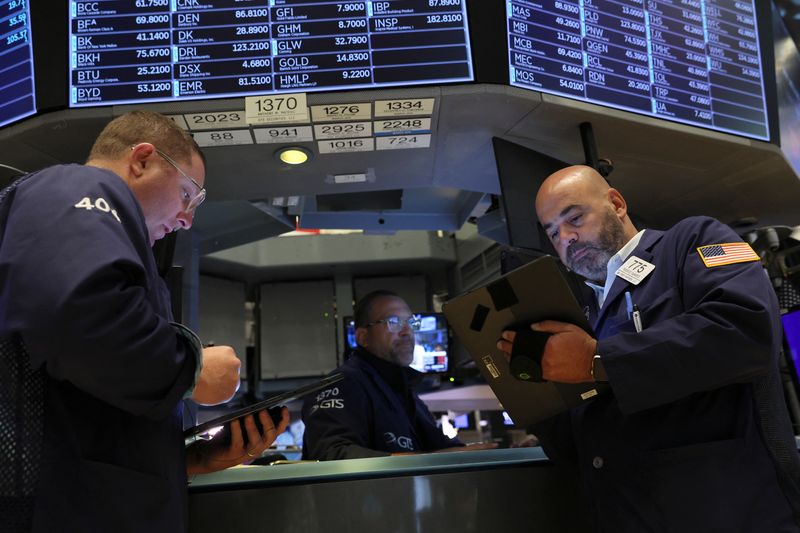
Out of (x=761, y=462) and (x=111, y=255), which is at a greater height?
(x=111, y=255)

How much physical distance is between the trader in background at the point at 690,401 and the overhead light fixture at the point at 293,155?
5.09 feet

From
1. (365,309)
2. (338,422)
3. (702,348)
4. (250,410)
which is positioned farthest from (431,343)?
(702,348)

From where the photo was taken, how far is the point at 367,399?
2717mm

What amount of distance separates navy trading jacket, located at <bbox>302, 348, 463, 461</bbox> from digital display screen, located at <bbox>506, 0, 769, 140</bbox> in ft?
4.57

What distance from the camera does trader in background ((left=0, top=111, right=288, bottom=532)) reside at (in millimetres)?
1074

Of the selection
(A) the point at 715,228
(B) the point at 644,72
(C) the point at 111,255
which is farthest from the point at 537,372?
(B) the point at 644,72

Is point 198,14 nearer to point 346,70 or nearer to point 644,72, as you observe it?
point 346,70

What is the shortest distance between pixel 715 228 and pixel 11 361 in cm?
159

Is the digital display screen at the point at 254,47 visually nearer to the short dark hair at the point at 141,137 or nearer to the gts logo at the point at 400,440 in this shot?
the short dark hair at the point at 141,137

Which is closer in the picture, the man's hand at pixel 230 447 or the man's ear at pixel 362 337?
the man's hand at pixel 230 447

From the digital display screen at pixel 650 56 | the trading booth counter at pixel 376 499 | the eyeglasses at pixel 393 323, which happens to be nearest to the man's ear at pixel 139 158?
the trading booth counter at pixel 376 499

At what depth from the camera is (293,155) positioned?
2809 millimetres

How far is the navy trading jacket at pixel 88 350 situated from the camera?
107 cm

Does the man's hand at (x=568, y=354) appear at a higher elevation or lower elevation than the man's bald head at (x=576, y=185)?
lower
